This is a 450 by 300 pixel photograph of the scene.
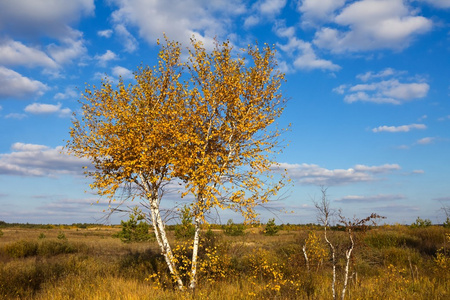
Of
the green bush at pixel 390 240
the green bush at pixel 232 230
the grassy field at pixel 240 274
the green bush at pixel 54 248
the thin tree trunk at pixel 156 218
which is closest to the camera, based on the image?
the grassy field at pixel 240 274

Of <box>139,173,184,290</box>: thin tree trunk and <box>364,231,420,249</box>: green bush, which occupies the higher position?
<box>139,173,184,290</box>: thin tree trunk

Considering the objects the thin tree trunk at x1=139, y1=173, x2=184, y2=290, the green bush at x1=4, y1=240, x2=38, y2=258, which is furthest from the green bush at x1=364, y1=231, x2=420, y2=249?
the green bush at x1=4, y1=240, x2=38, y2=258

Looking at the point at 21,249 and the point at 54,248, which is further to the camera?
the point at 54,248

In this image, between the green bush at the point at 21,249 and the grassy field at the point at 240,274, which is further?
the green bush at the point at 21,249

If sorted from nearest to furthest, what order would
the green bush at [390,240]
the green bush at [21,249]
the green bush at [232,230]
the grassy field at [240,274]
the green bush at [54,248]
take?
the grassy field at [240,274]
the green bush at [21,249]
the green bush at [54,248]
the green bush at [390,240]
the green bush at [232,230]

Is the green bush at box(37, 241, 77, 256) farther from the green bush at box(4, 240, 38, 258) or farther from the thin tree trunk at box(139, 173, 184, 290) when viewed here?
the thin tree trunk at box(139, 173, 184, 290)

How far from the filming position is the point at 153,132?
516 inches

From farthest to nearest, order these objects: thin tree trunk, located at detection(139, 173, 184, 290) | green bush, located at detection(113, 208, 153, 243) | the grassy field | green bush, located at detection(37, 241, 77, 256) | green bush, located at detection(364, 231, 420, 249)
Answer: green bush, located at detection(113, 208, 153, 243), green bush, located at detection(364, 231, 420, 249), green bush, located at detection(37, 241, 77, 256), thin tree trunk, located at detection(139, 173, 184, 290), the grassy field

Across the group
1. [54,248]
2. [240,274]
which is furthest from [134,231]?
[240,274]

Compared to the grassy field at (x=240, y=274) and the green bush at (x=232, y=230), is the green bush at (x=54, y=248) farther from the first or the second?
the green bush at (x=232, y=230)

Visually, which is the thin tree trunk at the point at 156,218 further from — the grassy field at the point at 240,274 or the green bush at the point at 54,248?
the green bush at the point at 54,248

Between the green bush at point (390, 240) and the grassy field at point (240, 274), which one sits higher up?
the green bush at point (390, 240)

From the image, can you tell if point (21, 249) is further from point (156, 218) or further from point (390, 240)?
point (390, 240)

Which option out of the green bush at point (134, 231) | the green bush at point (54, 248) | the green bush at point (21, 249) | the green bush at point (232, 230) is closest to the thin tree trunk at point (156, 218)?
the green bush at point (54, 248)
